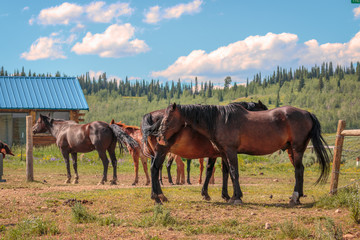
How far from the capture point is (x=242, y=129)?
28.1ft

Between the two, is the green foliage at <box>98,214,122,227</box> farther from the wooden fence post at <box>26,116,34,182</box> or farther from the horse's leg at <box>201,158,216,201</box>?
the wooden fence post at <box>26,116,34,182</box>

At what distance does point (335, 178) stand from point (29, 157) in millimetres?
10205

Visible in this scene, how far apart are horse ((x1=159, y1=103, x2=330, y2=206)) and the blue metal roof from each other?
22.7 metres

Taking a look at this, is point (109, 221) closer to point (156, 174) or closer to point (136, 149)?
point (156, 174)

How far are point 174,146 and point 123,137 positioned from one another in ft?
18.0

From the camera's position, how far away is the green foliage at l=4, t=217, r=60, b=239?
605 centimetres

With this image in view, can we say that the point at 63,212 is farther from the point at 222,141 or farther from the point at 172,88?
the point at 172,88

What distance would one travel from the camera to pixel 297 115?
28.3 ft

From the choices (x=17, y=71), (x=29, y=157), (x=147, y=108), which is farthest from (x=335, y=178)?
(x=17, y=71)

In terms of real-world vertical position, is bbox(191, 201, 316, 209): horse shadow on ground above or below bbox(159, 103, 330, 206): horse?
below

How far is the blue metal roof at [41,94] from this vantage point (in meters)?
30.0

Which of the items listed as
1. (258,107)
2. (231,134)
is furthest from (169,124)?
(258,107)

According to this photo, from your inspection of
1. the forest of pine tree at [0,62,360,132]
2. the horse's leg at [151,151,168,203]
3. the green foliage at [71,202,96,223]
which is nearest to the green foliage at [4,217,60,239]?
the green foliage at [71,202,96,223]

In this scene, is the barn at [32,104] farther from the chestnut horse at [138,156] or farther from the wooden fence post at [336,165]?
the wooden fence post at [336,165]
